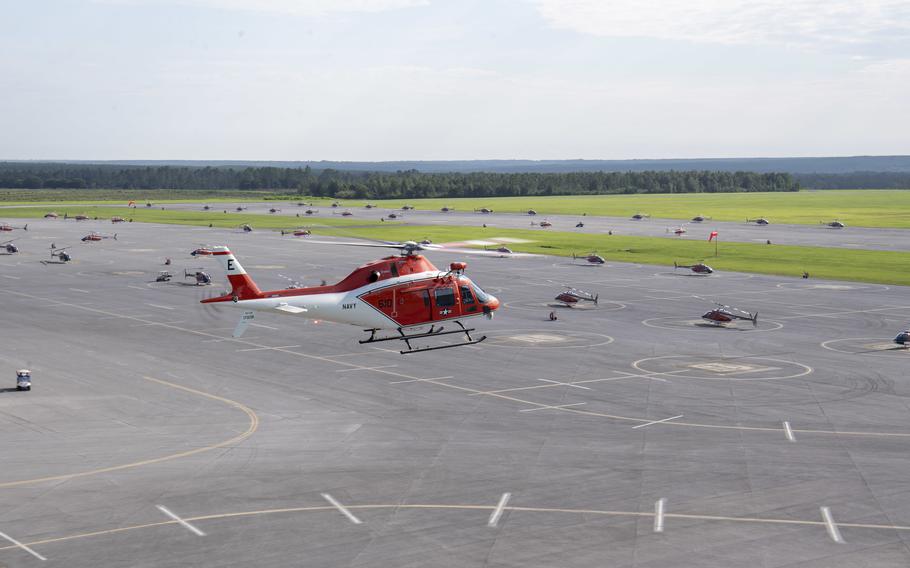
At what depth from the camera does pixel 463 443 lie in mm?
56750

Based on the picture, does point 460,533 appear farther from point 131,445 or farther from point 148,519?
point 131,445

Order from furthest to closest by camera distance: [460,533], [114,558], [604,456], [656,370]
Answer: [656,370], [604,456], [460,533], [114,558]

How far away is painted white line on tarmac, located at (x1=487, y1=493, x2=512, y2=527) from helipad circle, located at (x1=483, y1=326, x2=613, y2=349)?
131 feet

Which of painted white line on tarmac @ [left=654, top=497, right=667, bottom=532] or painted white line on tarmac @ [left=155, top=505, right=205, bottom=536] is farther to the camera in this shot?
painted white line on tarmac @ [left=654, top=497, right=667, bottom=532]

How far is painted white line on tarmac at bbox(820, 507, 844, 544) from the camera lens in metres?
42.0

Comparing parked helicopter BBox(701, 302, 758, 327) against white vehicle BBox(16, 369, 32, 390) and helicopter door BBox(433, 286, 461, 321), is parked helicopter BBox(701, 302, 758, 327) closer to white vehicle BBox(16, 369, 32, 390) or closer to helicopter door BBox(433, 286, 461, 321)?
helicopter door BBox(433, 286, 461, 321)

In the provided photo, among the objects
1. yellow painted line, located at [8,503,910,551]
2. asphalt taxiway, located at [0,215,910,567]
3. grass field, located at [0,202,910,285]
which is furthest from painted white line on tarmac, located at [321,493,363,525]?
grass field, located at [0,202,910,285]

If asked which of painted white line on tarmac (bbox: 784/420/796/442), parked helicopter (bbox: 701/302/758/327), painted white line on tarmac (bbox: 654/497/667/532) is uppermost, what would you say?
parked helicopter (bbox: 701/302/758/327)

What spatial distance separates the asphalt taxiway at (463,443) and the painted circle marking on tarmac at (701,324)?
0.59 meters

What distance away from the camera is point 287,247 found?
187000 mm

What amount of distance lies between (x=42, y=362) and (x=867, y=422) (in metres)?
59.5

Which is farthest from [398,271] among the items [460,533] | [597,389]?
[460,533]

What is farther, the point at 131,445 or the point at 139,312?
the point at 139,312

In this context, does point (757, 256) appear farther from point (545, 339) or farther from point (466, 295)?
point (466, 295)
